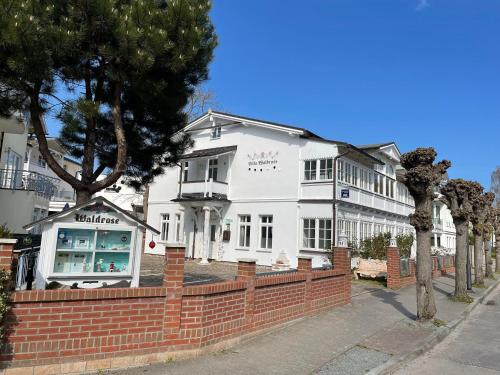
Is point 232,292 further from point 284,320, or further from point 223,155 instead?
point 223,155

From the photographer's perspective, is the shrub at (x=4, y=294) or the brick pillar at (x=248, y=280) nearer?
the shrub at (x=4, y=294)

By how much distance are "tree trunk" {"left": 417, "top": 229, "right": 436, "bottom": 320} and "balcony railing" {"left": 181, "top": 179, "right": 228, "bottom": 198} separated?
14.8m

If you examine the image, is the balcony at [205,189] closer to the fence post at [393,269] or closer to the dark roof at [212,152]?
the dark roof at [212,152]

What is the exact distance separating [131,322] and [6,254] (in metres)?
1.84

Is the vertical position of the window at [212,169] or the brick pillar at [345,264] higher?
the window at [212,169]

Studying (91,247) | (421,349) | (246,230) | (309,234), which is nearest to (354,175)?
(309,234)

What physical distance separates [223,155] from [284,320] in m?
17.8

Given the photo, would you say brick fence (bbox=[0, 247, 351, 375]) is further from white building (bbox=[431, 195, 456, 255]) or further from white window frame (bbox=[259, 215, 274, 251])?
white building (bbox=[431, 195, 456, 255])

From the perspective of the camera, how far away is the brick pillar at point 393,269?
15875mm

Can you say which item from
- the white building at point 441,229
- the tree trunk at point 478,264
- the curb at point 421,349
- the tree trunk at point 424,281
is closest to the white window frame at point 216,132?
the tree trunk at point 478,264

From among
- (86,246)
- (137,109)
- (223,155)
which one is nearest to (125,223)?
(86,246)

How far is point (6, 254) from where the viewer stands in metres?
4.70

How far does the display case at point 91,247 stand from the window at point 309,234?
49.8 ft

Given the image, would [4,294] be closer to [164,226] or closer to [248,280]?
[248,280]
